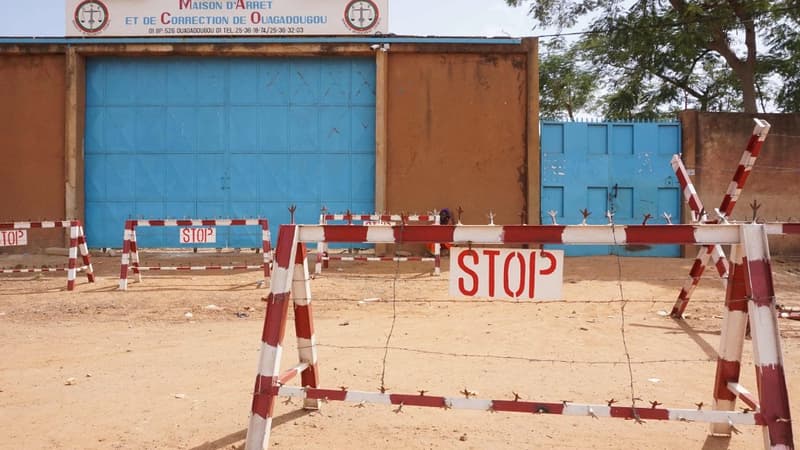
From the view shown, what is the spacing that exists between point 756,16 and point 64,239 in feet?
63.2

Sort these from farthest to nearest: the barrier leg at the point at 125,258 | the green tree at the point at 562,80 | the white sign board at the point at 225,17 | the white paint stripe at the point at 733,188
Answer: the green tree at the point at 562,80 → the white sign board at the point at 225,17 → the barrier leg at the point at 125,258 → the white paint stripe at the point at 733,188

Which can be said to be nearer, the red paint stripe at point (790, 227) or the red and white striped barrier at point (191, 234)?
the red paint stripe at point (790, 227)

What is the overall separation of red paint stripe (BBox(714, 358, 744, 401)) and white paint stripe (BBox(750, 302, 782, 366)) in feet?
1.66

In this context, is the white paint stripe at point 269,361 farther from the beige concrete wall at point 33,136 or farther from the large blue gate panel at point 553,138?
the beige concrete wall at point 33,136

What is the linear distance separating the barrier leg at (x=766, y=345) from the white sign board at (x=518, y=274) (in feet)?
3.11

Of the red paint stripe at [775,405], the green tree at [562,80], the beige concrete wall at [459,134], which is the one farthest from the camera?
the green tree at [562,80]

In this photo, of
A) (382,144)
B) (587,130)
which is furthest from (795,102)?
(382,144)

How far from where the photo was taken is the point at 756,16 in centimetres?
1834

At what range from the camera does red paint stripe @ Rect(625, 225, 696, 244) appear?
332 cm

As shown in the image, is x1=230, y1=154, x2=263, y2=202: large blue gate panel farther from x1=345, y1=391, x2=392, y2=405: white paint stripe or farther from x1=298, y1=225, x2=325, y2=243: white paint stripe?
x1=345, y1=391, x2=392, y2=405: white paint stripe

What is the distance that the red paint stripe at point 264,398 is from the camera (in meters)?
3.43

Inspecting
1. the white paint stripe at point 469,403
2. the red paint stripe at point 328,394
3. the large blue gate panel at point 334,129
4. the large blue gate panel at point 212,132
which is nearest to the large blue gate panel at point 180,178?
the large blue gate panel at point 212,132

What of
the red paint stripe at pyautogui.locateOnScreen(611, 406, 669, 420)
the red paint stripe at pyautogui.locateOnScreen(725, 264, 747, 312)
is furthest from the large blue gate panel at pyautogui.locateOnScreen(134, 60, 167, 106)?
the red paint stripe at pyautogui.locateOnScreen(611, 406, 669, 420)

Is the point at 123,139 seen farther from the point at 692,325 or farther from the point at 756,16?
the point at 756,16
